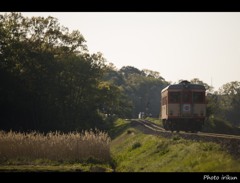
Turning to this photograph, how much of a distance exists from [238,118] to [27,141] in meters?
101

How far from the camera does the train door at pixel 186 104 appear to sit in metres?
31.5

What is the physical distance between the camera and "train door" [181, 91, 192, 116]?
103 ft

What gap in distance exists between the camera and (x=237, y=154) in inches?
643

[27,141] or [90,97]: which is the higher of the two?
[90,97]

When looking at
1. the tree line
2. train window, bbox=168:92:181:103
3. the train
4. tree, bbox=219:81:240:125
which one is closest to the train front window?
the train

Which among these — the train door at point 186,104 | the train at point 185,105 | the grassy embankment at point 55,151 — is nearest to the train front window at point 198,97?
the train at point 185,105

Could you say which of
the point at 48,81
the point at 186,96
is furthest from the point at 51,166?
the point at 48,81

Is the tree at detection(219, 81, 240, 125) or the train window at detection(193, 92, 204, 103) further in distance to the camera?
the tree at detection(219, 81, 240, 125)
